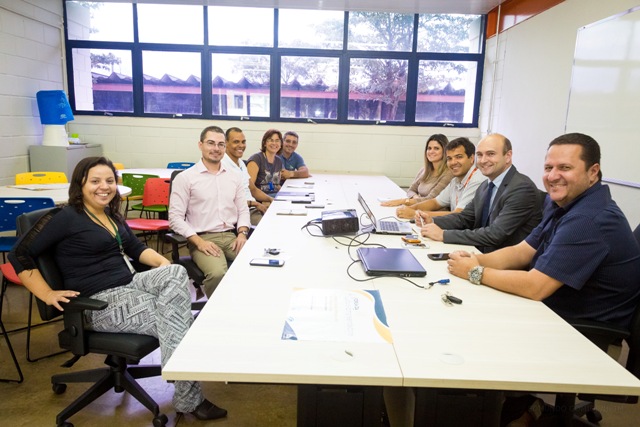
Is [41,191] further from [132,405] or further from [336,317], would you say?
[336,317]

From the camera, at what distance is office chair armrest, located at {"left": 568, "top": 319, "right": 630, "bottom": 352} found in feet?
5.79

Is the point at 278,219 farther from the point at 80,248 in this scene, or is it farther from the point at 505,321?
the point at 505,321

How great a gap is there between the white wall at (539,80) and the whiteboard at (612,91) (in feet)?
0.25

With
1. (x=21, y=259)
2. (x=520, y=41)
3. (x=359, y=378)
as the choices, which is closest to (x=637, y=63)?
(x=520, y=41)

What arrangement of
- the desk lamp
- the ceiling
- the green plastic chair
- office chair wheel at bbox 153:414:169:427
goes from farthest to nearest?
the ceiling
the desk lamp
the green plastic chair
office chair wheel at bbox 153:414:169:427

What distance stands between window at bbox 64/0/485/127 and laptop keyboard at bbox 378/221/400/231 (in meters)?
3.75

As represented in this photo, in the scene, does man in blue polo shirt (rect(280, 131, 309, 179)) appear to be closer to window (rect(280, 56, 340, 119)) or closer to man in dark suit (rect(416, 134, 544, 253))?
window (rect(280, 56, 340, 119))

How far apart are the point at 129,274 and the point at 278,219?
44.6 inches

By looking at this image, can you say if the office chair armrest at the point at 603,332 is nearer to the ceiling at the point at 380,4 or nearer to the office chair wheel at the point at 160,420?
the office chair wheel at the point at 160,420

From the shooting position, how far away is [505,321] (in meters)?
1.56

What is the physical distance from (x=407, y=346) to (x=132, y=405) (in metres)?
1.63

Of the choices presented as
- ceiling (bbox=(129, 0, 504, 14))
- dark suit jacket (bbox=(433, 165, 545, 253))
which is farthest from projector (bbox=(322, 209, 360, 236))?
ceiling (bbox=(129, 0, 504, 14))

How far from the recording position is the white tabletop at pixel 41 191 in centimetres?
355

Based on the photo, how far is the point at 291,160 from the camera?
578 cm
